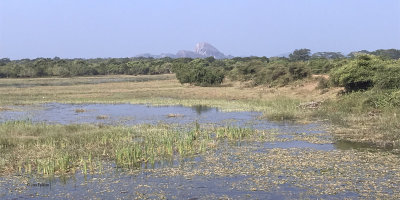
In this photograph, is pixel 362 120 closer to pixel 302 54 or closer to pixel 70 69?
pixel 70 69

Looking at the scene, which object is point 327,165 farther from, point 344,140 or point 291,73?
point 291,73

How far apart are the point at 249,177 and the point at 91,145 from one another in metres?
6.96

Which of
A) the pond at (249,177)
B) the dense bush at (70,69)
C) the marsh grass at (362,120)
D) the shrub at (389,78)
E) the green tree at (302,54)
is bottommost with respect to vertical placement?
the pond at (249,177)

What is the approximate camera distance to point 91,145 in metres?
16.1

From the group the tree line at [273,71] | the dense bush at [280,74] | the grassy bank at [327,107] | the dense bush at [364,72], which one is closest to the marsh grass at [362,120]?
the grassy bank at [327,107]

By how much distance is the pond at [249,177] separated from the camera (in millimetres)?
10492

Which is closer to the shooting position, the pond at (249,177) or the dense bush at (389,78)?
the pond at (249,177)

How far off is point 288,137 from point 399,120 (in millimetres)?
5084

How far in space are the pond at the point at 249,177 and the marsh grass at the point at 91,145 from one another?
1.75 feet

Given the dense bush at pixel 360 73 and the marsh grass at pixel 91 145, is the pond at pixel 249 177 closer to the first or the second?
the marsh grass at pixel 91 145

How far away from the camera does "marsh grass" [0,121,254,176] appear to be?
43.0 ft

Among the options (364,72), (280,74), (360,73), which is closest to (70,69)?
(280,74)

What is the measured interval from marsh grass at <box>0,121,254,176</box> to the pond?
0.53 meters

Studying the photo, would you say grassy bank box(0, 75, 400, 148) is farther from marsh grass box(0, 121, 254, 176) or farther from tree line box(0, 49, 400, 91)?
marsh grass box(0, 121, 254, 176)
